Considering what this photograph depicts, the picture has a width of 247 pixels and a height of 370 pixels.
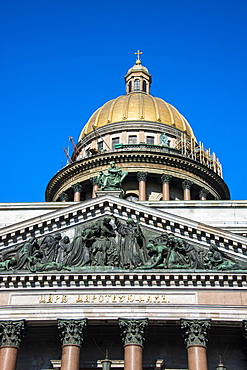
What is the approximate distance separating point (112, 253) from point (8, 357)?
6918 millimetres

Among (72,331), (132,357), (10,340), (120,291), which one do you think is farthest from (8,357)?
(120,291)

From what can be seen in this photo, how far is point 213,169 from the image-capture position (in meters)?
60.4

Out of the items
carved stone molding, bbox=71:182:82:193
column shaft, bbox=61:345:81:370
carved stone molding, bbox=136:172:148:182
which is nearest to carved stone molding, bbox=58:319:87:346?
column shaft, bbox=61:345:81:370

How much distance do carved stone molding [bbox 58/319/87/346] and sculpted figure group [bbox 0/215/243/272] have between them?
2.60 metres

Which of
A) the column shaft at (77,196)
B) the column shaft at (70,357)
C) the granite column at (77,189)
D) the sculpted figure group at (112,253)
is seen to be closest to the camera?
the column shaft at (70,357)

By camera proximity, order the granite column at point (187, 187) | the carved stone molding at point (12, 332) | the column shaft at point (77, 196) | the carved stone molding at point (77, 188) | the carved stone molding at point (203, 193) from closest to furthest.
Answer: the carved stone molding at point (12, 332) < the granite column at point (187, 187) < the column shaft at point (77, 196) < the carved stone molding at point (203, 193) < the carved stone molding at point (77, 188)

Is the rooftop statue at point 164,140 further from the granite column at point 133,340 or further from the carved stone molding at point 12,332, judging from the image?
the carved stone molding at point 12,332

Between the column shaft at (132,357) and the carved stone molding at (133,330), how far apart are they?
0.22 meters

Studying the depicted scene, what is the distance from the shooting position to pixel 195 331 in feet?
94.1

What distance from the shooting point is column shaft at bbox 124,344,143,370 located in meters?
28.0

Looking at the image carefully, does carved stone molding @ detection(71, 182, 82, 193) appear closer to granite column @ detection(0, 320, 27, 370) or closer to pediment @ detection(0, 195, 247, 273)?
pediment @ detection(0, 195, 247, 273)

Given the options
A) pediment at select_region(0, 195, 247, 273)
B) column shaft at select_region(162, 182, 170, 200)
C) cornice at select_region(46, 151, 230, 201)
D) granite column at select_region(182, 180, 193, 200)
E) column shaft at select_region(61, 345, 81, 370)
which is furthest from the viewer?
cornice at select_region(46, 151, 230, 201)

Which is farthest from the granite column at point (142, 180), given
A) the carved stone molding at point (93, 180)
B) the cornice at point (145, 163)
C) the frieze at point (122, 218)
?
the frieze at point (122, 218)

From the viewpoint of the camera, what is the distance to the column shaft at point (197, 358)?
91.4 ft
